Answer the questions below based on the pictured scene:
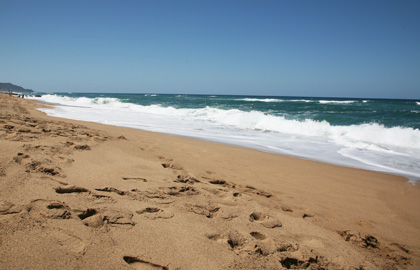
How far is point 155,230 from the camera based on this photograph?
200 centimetres

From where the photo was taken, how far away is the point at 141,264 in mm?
1606

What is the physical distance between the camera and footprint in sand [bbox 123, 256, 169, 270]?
5.20 ft

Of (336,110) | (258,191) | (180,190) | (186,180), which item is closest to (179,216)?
(180,190)

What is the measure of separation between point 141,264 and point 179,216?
2.41ft

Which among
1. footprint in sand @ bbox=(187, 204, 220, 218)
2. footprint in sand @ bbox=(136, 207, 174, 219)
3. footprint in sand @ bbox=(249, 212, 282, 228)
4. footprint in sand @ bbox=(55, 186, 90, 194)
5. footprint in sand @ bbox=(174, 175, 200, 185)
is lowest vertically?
footprint in sand @ bbox=(249, 212, 282, 228)

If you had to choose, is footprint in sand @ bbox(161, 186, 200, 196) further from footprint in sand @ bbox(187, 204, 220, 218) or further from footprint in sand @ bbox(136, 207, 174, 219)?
footprint in sand @ bbox(136, 207, 174, 219)

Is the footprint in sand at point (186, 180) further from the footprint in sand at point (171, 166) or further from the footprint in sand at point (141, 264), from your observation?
the footprint in sand at point (141, 264)

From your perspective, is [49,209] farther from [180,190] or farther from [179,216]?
[180,190]

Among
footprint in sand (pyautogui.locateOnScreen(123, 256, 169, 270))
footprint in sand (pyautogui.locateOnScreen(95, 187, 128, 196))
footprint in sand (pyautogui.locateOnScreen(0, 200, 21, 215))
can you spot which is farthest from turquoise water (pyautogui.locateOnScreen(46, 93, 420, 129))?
footprint in sand (pyautogui.locateOnScreen(0, 200, 21, 215))

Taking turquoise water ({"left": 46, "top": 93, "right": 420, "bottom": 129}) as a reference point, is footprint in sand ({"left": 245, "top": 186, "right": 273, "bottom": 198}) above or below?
below

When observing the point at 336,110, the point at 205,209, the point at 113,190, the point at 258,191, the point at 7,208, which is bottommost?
the point at 258,191

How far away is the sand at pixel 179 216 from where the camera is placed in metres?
1.67

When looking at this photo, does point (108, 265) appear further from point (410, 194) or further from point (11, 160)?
point (410, 194)

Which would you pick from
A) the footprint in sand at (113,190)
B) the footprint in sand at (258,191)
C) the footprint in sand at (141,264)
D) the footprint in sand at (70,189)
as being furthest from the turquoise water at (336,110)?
the footprint in sand at (141,264)
